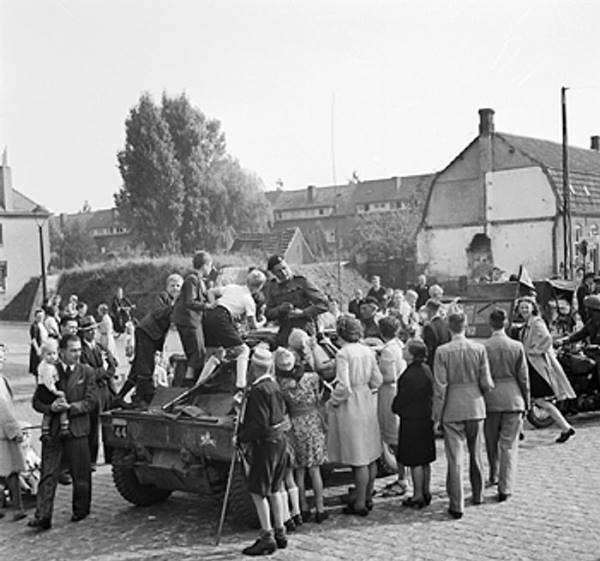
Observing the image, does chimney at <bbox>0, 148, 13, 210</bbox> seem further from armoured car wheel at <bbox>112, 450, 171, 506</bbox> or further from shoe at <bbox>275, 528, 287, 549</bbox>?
shoe at <bbox>275, 528, 287, 549</bbox>

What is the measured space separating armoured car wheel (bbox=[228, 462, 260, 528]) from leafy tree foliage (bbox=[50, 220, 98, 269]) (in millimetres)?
64939

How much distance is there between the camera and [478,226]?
1777 inches

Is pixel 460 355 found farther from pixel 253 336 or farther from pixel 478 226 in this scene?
pixel 478 226

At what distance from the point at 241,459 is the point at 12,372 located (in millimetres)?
15492

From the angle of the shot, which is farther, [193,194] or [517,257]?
[193,194]

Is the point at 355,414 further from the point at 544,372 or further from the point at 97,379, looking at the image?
the point at 544,372

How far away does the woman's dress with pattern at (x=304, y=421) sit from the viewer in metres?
7.66

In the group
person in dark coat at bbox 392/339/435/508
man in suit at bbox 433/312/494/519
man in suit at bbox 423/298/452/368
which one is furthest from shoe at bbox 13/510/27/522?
man in suit at bbox 423/298/452/368

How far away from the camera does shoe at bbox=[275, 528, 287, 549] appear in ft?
22.9

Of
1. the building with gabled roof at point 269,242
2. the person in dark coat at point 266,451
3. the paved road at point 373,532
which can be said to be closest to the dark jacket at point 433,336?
the paved road at point 373,532

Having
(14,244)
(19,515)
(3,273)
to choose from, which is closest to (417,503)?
(19,515)

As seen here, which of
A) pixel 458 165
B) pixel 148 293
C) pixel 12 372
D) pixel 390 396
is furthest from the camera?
pixel 458 165

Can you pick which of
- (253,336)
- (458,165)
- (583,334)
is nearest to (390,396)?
(253,336)

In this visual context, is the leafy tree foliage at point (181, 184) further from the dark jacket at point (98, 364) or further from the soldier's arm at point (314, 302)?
the soldier's arm at point (314, 302)
